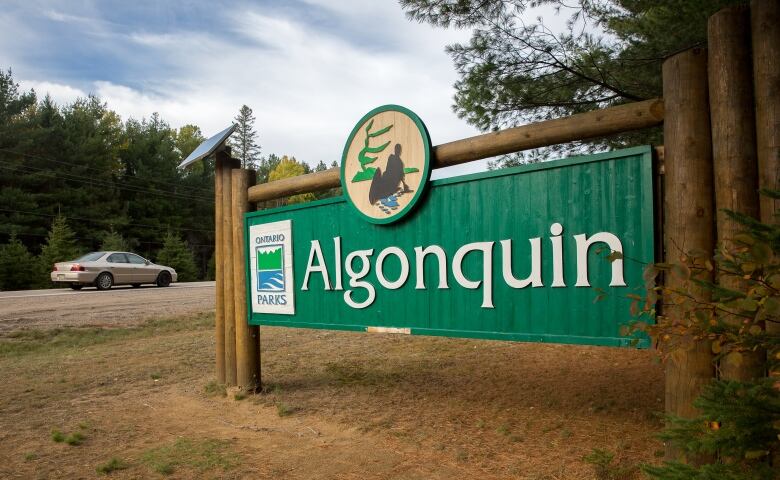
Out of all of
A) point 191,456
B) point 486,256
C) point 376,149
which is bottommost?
point 191,456

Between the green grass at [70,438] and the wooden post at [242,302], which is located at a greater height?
the wooden post at [242,302]

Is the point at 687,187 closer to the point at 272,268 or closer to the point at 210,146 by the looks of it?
the point at 272,268

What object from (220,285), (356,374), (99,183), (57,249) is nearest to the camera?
(220,285)

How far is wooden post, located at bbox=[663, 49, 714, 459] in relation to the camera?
274 centimetres

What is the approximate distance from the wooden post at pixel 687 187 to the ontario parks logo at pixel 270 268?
343 cm

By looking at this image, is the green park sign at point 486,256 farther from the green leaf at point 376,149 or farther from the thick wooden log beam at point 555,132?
the thick wooden log beam at point 555,132

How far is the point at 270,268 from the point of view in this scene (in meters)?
5.37

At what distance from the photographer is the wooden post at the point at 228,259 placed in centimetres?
559

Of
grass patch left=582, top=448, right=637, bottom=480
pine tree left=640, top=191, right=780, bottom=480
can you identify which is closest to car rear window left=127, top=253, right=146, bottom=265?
grass patch left=582, top=448, right=637, bottom=480

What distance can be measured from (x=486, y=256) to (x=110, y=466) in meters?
2.76

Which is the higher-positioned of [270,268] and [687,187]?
[687,187]

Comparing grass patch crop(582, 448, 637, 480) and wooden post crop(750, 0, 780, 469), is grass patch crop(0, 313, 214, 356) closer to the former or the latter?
grass patch crop(582, 448, 637, 480)

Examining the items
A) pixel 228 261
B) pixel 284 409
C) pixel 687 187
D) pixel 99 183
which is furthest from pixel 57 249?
pixel 687 187

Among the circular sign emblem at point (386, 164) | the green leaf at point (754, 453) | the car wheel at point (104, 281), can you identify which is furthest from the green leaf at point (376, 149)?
the car wheel at point (104, 281)
